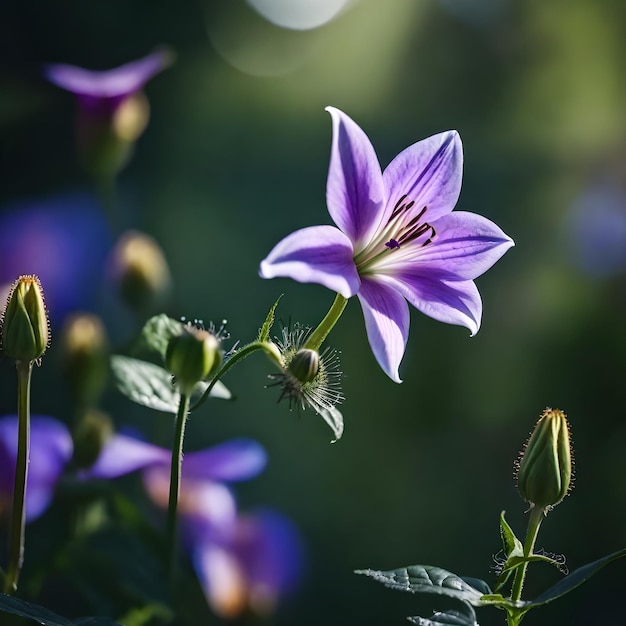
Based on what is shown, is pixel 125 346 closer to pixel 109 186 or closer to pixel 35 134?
pixel 109 186

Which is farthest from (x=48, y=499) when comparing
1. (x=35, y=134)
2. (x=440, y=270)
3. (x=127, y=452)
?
(x=35, y=134)

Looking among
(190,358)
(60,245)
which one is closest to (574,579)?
(190,358)

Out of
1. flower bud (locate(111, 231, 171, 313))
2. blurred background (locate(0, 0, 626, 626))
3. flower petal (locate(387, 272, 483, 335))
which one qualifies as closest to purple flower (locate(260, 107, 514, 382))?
flower petal (locate(387, 272, 483, 335))

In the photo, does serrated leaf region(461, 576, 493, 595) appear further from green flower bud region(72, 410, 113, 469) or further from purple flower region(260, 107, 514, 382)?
green flower bud region(72, 410, 113, 469)

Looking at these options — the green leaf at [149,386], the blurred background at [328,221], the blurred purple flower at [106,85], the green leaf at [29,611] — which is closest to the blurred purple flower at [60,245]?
the blurred background at [328,221]

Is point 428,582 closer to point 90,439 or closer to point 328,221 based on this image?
point 90,439

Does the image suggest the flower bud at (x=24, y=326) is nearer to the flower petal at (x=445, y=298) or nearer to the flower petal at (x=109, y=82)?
the flower petal at (x=445, y=298)
